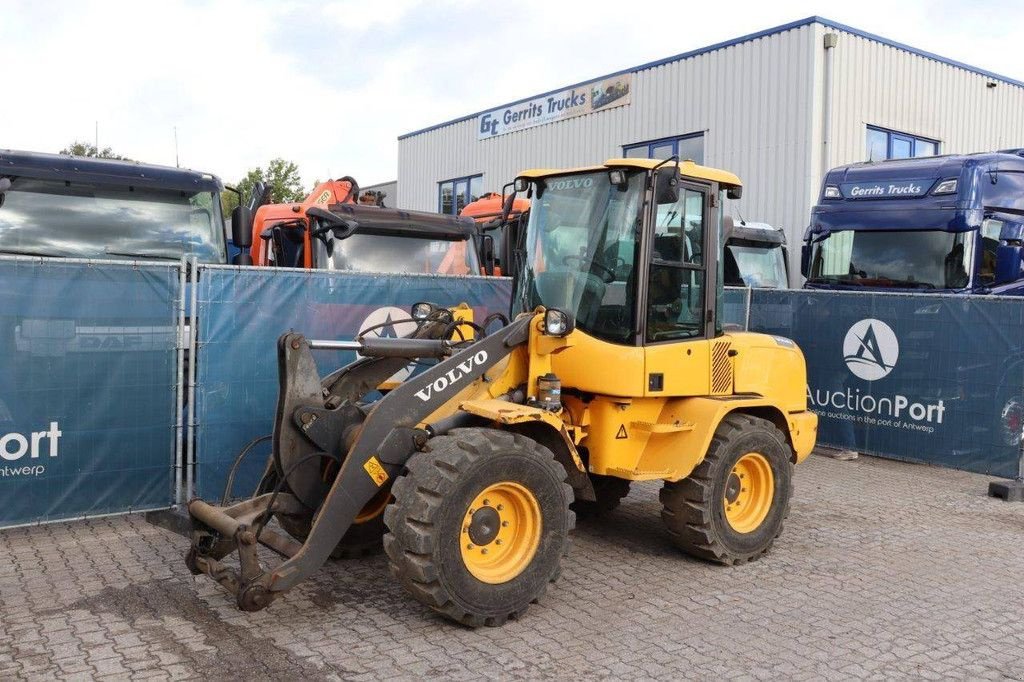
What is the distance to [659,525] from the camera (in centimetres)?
713

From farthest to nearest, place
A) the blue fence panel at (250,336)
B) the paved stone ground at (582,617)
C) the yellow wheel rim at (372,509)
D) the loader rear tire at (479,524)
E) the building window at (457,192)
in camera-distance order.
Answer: the building window at (457,192), the blue fence panel at (250,336), the yellow wheel rim at (372,509), the loader rear tire at (479,524), the paved stone ground at (582,617)

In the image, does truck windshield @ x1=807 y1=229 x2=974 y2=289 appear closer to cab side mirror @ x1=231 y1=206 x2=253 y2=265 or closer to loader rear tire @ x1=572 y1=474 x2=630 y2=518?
loader rear tire @ x1=572 y1=474 x2=630 y2=518

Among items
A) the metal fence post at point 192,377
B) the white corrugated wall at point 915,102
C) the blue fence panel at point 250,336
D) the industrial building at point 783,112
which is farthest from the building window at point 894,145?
the metal fence post at point 192,377

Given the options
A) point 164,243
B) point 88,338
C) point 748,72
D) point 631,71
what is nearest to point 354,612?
point 88,338

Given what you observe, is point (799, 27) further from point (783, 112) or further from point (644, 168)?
point (644, 168)

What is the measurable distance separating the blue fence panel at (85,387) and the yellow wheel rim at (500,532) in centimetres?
328

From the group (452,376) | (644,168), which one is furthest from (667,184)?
(452,376)

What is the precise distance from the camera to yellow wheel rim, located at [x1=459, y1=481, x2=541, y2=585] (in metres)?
4.86

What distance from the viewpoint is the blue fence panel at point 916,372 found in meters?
9.23

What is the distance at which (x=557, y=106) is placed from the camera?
70.2ft

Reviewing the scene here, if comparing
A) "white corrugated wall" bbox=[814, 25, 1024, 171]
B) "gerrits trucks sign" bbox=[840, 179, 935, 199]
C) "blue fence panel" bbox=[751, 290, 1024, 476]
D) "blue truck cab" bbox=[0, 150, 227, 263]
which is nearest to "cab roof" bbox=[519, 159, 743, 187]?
"blue truck cab" bbox=[0, 150, 227, 263]

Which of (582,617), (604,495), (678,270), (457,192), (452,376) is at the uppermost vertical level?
(457,192)

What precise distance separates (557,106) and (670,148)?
373 centimetres

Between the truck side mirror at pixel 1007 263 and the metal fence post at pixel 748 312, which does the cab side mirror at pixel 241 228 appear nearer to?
the metal fence post at pixel 748 312
